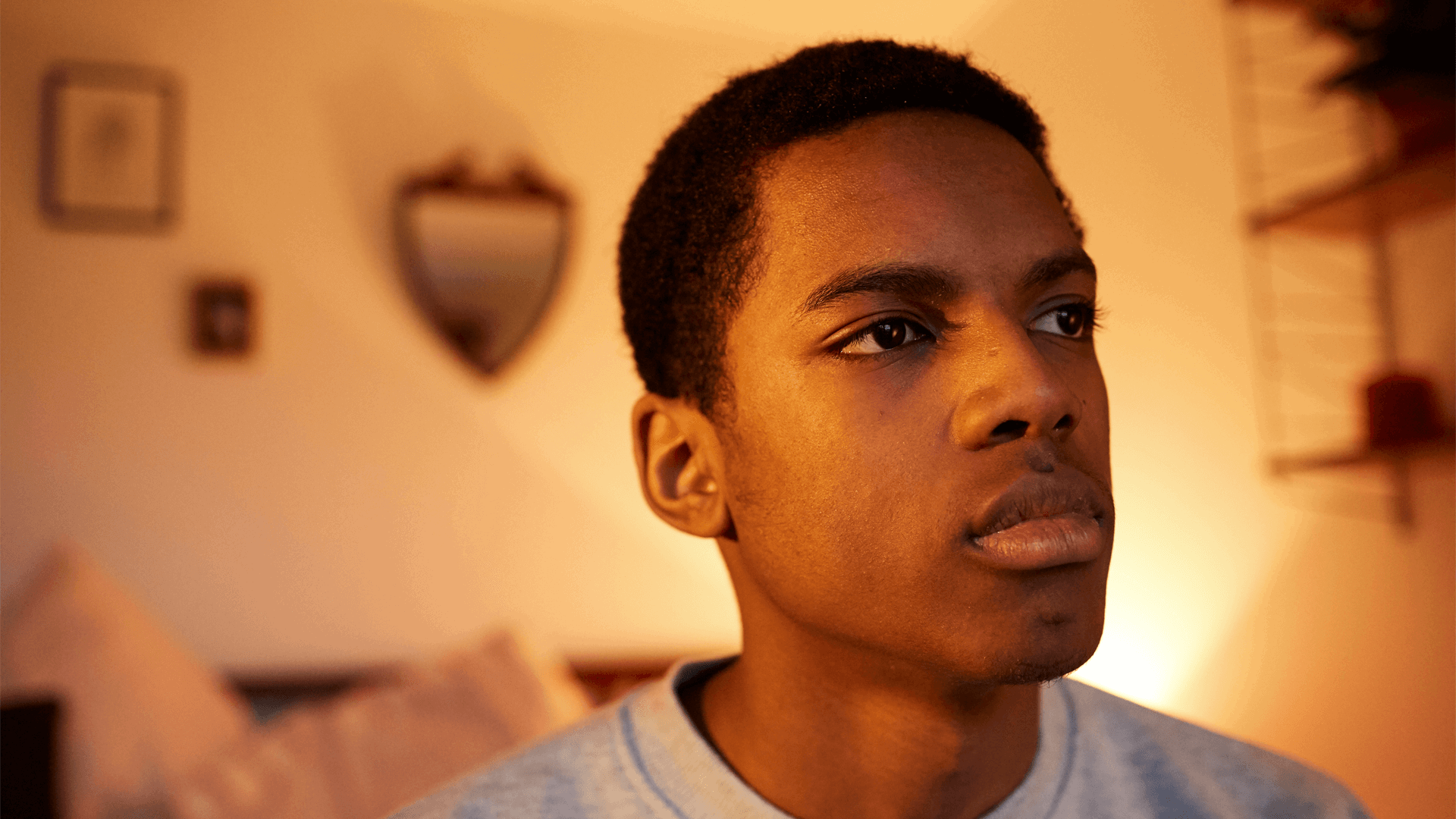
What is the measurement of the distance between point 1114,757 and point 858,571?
0.33m

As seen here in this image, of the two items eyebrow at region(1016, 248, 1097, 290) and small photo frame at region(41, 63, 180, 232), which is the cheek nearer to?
eyebrow at region(1016, 248, 1097, 290)

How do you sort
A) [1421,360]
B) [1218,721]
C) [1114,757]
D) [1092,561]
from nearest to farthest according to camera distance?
[1092,561] → [1114,757] → [1421,360] → [1218,721]

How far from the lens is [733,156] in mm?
774

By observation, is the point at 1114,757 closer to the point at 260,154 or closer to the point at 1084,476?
the point at 1084,476

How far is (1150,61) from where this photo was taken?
2.29m

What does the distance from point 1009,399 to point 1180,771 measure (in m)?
0.41

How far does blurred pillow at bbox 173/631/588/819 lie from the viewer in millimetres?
1484

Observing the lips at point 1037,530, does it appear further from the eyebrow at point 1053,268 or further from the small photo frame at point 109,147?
the small photo frame at point 109,147

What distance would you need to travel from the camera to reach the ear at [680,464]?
777 millimetres

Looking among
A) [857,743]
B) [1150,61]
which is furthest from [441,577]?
[1150,61]

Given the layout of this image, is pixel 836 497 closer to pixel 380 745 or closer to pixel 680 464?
pixel 680 464

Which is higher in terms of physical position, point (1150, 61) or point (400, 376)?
point (1150, 61)

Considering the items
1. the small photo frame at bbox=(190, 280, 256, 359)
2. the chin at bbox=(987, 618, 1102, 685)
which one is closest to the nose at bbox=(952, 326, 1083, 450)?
the chin at bbox=(987, 618, 1102, 685)

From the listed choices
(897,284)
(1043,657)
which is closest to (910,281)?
(897,284)
